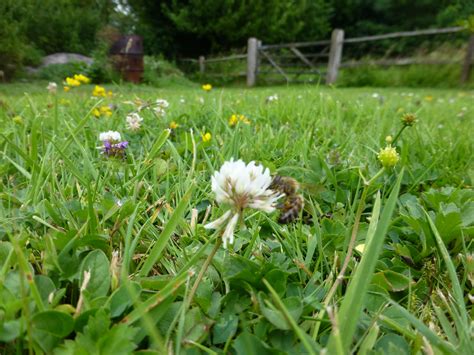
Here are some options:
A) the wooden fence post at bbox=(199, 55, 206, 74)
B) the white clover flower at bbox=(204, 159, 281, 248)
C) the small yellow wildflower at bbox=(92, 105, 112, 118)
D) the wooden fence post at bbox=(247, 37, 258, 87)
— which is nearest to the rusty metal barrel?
the wooden fence post at bbox=(247, 37, 258, 87)

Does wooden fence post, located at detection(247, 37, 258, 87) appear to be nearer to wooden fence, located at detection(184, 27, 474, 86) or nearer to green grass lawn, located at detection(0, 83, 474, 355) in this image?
wooden fence, located at detection(184, 27, 474, 86)

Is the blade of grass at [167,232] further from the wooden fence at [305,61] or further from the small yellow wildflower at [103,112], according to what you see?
the wooden fence at [305,61]

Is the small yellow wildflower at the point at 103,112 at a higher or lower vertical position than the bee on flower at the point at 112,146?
lower

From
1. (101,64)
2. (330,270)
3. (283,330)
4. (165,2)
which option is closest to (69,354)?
(283,330)

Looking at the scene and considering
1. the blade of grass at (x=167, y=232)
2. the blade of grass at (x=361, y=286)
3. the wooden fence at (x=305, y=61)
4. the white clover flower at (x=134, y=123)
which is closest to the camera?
the blade of grass at (x=361, y=286)

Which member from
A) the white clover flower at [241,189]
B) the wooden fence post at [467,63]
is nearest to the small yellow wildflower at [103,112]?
the white clover flower at [241,189]

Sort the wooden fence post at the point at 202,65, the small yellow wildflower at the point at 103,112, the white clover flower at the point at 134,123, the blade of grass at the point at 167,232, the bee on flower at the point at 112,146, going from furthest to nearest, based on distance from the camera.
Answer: the wooden fence post at the point at 202,65, the small yellow wildflower at the point at 103,112, the white clover flower at the point at 134,123, the bee on flower at the point at 112,146, the blade of grass at the point at 167,232

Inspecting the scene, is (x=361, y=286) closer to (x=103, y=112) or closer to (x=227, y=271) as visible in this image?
(x=227, y=271)

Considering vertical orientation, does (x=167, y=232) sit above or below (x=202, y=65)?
above

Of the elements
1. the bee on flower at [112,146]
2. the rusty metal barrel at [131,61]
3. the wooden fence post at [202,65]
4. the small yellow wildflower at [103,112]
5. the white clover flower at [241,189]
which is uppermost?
the white clover flower at [241,189]

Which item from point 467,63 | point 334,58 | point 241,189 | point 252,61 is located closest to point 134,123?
point 241,189

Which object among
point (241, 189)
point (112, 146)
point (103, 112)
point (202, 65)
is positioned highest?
point (241, 189)

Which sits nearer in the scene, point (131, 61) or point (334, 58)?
point (131, 61)

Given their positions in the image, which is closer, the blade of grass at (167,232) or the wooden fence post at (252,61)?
the blade of grass at (167,232)
